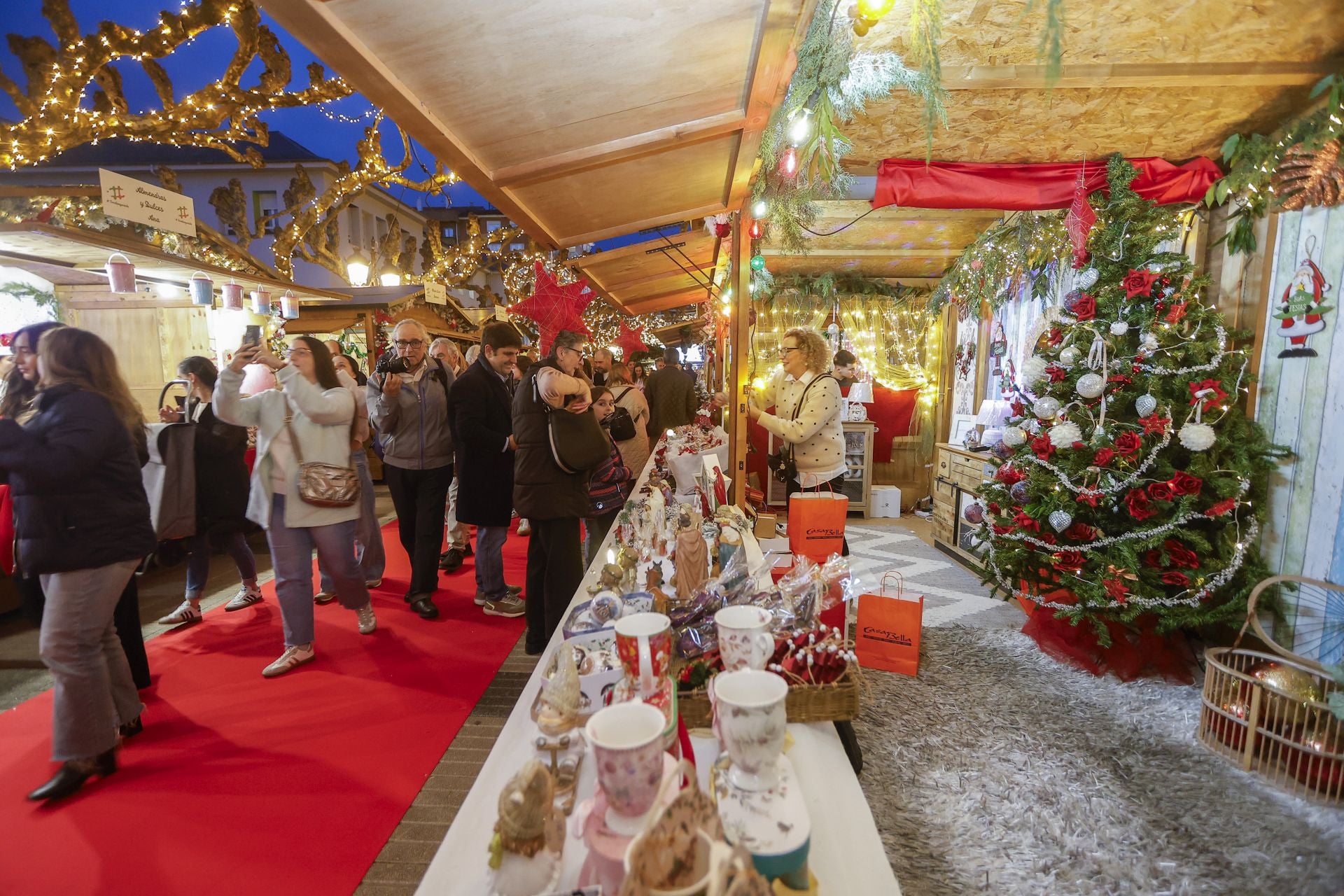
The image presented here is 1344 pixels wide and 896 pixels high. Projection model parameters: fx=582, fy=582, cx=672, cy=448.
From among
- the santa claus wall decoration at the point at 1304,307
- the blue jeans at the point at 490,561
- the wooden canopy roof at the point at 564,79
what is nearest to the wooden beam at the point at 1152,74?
the santa claus wall decoration at the point at 1304,307

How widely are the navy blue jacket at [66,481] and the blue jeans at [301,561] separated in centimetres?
77

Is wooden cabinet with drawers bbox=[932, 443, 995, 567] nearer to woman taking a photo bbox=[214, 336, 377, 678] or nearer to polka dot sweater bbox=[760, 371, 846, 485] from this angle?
polka dot sweater bbox=[760, 371, 846, 485]

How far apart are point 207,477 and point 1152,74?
585 centimetres

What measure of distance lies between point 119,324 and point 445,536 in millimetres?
5171

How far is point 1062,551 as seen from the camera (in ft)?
10.8

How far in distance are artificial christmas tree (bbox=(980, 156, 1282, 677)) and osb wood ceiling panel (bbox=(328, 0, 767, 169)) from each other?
245cm

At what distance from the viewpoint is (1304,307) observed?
2.87 metres

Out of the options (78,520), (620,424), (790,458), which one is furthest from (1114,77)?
(78,520)

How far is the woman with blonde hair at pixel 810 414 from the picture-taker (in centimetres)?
366

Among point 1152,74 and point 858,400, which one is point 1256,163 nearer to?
point 1152,74

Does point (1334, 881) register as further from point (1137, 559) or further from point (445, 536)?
point (445, 536)

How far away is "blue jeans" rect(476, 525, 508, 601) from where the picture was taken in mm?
4051

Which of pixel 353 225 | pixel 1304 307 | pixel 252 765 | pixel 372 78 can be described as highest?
pixel 353 225

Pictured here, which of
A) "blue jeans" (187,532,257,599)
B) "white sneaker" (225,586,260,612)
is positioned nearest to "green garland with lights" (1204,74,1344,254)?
"blue jeans" (187,532,257,599)
